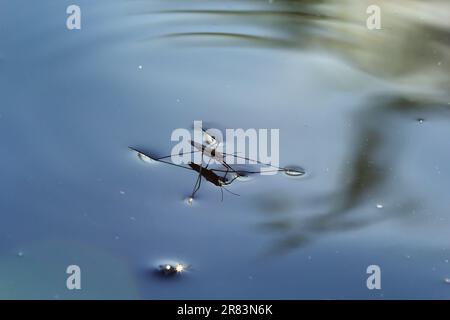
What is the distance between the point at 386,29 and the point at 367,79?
1.15 feet

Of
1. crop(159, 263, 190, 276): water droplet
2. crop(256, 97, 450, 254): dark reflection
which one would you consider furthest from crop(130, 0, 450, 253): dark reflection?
crop(159, 263, 190, 276): water droplet

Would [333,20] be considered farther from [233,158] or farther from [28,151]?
[28,151]

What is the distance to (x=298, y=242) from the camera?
1.39 metres

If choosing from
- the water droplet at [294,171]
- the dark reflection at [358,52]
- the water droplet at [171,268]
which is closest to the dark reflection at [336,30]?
the dark reflection at [358,52]

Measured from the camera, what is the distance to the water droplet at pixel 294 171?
156cm

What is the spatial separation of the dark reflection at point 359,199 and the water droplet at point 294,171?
89mm

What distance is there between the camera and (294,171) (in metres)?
1.57

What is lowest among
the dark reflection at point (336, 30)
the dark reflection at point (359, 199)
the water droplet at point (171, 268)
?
the water droplet at point (171, 268)

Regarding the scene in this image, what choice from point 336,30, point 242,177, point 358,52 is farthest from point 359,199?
point 336,30

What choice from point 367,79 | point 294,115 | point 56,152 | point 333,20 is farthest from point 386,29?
point 56,152

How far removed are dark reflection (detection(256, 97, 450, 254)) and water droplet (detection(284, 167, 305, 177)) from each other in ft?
0.29

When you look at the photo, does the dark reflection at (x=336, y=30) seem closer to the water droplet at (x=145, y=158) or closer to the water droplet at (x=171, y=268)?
the water droplet at (x=145, y=158)

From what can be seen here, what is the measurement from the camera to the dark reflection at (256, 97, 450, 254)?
1.43m

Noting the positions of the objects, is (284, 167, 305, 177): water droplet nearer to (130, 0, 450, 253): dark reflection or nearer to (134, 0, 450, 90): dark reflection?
(130, 0, 450, 253): dark reflection
